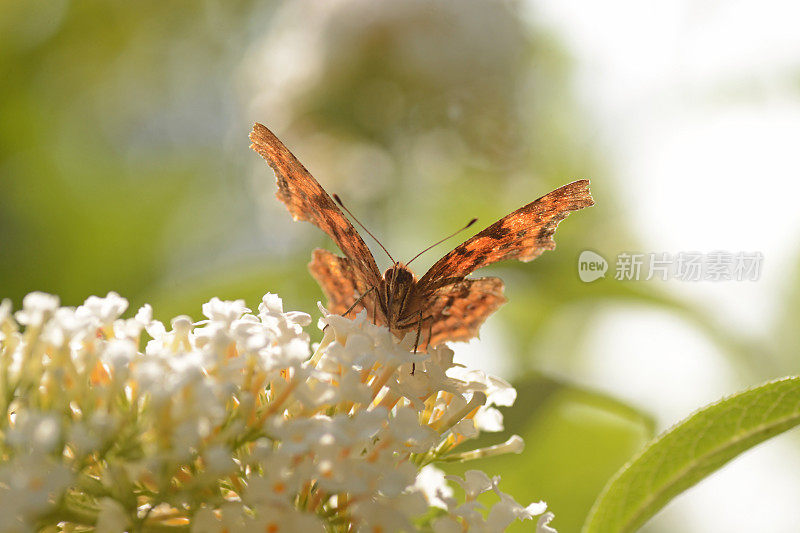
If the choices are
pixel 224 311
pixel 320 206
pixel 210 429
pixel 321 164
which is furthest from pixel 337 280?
pixel 321 164

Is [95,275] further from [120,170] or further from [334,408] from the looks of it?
[334,408]

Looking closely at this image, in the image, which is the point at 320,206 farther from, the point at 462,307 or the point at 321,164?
the point at 321,164

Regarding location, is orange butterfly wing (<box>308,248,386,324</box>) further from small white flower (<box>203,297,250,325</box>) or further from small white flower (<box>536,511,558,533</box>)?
small white flower (<box>536,511,558,533</box>)

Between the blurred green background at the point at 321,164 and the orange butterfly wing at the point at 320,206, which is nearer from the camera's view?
the orange butterfly wing at the point at 320,206

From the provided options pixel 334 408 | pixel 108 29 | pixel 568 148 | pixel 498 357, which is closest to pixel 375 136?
pixel 568 148

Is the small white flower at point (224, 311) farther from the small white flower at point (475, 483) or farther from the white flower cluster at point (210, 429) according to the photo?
the small white flower at point (475, 483)

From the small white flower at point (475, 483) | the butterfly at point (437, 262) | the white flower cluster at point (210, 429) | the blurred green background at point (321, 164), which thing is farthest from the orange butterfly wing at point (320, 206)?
the blurred green background at point (321, 164)

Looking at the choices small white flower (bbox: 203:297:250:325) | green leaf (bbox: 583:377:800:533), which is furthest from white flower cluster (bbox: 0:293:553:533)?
green leaf (bbox: 583:377:800:533)
